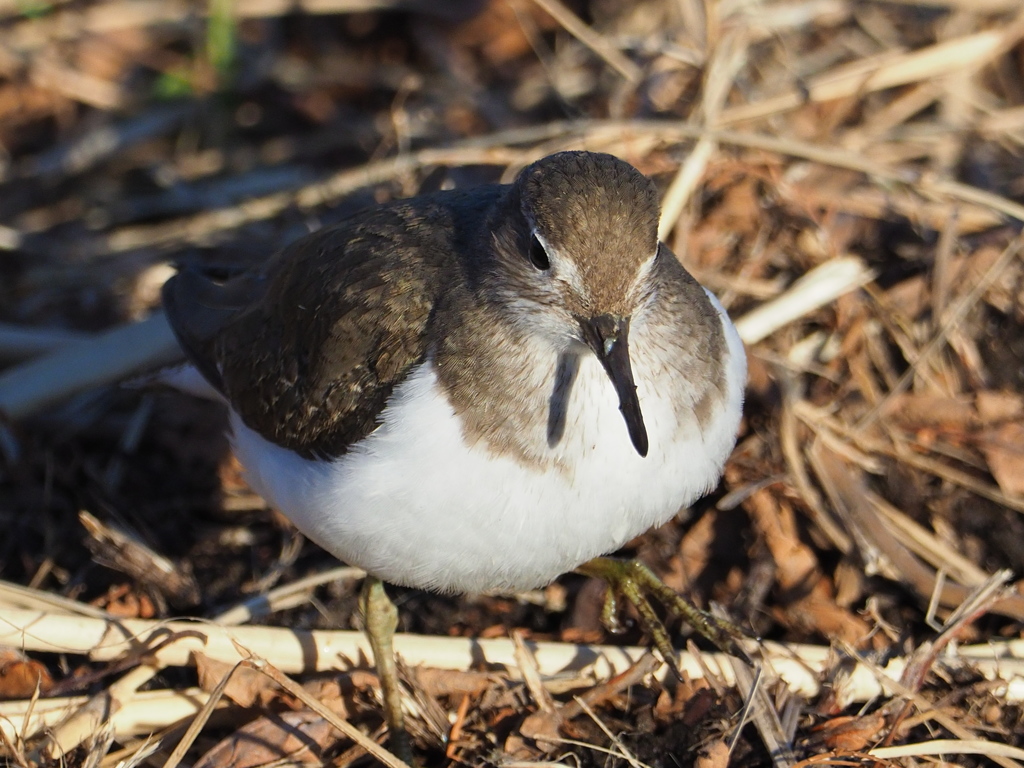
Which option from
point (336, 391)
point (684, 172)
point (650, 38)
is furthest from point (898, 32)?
point (336, 391)

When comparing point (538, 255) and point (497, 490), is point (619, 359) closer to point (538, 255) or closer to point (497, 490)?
point (538, 255)

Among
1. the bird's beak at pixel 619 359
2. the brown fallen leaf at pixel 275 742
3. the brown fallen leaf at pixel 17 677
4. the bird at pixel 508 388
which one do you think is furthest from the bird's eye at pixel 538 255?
the brown fallen leaf at pixel 17 677

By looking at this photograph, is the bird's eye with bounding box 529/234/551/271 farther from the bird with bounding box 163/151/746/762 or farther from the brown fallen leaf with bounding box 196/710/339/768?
the brown fallen leaf with bounding box 196/710/339/768

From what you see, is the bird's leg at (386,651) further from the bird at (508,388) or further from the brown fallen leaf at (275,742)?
the bird at (508,388)

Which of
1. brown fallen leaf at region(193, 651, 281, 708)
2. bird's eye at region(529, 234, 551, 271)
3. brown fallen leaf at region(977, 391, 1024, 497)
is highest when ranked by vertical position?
bird's eye at region(529, 234, 551, 271)

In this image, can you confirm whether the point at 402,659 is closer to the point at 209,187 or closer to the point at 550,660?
the point at 550,660

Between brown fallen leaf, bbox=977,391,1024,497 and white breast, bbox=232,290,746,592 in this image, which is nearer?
white breast, bbox=232,290,746,592

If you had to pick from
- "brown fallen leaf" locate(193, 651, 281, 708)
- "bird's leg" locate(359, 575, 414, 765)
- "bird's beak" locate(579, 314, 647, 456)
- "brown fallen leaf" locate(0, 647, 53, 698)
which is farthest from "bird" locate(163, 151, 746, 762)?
"brown fallen leaf" locate(0, 647, 53, 698)
